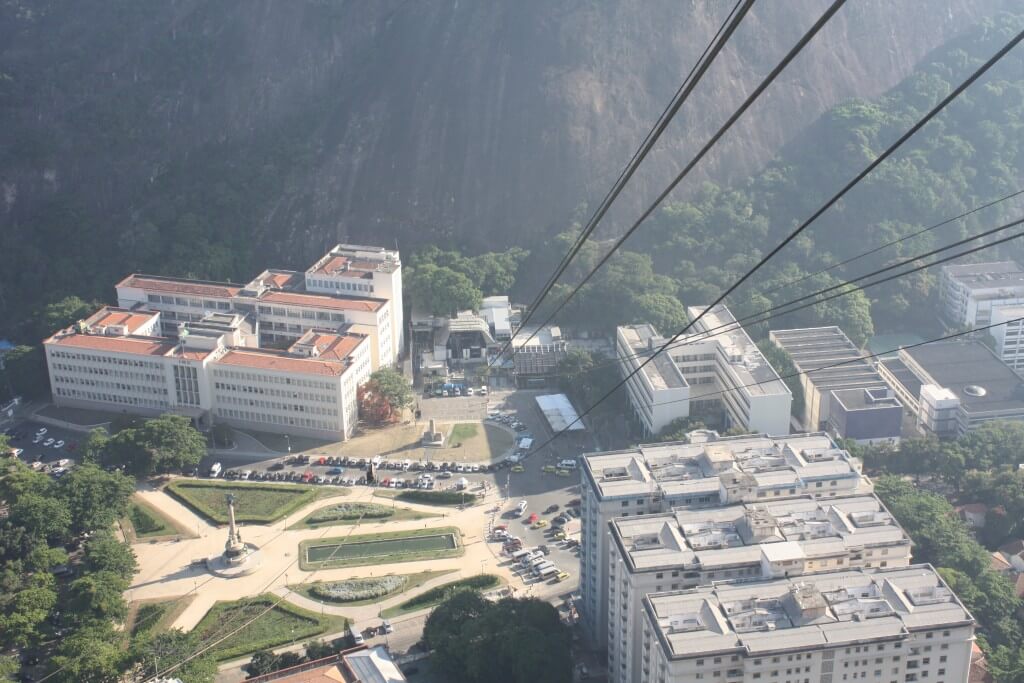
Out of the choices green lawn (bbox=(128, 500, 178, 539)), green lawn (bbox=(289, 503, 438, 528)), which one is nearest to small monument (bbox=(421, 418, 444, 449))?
green lawn (bbox=(289, 503, 438, 528))

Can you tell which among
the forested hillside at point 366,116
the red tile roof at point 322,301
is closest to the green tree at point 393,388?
the red tile roof at point 322,301

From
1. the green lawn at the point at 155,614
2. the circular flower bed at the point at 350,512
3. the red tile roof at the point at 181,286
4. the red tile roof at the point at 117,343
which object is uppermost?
the red tile roof at the point at 181,286

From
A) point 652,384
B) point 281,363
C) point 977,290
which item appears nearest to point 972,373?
point 977,290

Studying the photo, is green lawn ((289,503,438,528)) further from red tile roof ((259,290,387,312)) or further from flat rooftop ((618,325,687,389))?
red tile roof ((259,290,387,312))

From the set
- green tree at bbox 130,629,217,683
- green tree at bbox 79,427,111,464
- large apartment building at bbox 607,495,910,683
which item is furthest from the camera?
green tree at bbox 79,427,111,464

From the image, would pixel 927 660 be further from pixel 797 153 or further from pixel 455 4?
pixel 455 4

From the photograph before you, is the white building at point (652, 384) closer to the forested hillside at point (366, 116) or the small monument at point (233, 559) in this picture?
the forested hillside at point (366, 116)

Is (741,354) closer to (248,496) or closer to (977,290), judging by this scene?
(977,290)
